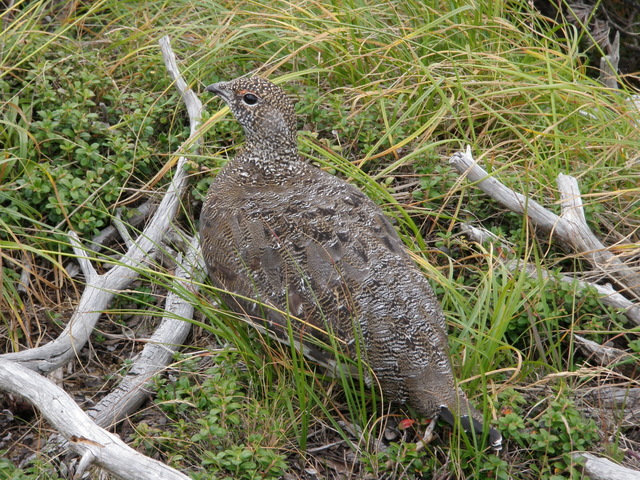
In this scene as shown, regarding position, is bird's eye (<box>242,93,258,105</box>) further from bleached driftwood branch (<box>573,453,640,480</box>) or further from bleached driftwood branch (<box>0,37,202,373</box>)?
bleached driftwood branch (<box>573,453,640,480</box>)

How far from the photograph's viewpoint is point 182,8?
5699 mm

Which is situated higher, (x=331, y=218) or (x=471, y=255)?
(x=331, y=218)

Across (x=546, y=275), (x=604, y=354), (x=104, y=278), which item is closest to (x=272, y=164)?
(x=104, y=278)

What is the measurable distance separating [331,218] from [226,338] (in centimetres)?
82

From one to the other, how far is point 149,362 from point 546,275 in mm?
2312

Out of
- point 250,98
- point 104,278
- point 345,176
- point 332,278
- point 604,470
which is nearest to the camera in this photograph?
point 604,470

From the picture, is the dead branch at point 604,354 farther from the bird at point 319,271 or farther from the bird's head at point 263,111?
the bird's head at point 263,111

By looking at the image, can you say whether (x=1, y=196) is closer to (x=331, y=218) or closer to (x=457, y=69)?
(x=331, y=218)

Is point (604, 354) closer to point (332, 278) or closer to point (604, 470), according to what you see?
point (604, 470)

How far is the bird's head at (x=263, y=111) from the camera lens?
4.10 m

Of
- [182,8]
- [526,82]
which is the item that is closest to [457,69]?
[526,82]

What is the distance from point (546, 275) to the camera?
4324 mm

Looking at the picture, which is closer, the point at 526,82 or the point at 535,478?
the point at 535,478

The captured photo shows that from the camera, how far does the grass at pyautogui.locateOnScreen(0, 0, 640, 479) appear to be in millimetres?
3598
